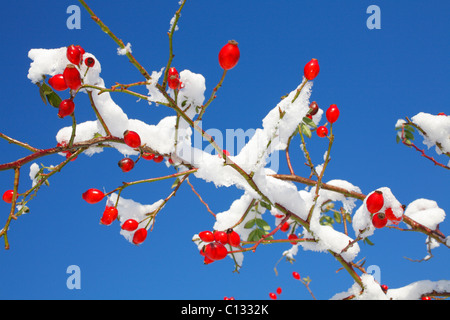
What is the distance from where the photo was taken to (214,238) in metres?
1.73

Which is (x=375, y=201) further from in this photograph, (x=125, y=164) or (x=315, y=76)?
(x=125, y=164)

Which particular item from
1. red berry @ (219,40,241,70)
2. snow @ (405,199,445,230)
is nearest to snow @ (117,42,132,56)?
red berry @ (219,40,241,70)

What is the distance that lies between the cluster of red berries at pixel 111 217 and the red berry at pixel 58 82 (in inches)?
21.0

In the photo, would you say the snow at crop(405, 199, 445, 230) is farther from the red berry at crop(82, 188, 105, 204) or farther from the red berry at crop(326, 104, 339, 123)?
the red berry at crop(82, 188, 105, 204)

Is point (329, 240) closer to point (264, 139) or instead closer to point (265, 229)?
point (265, 229)

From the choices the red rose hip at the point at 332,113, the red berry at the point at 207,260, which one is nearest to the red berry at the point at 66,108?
the red berry at the point at 207,260

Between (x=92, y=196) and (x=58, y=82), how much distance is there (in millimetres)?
587

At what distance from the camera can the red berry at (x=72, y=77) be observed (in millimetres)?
1384

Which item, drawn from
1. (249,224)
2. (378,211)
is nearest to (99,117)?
(249,224)

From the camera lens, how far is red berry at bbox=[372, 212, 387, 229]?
1.71 metres

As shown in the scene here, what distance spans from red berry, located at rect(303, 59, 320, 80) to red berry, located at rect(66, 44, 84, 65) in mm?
1045

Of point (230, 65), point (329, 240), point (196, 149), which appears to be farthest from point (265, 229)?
point (230, 65)

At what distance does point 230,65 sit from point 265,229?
122cm

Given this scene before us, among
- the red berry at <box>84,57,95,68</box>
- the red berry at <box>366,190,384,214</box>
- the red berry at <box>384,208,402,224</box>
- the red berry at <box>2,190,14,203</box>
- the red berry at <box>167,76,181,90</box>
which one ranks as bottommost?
the red berry at <box>384,208,402,224</box>
